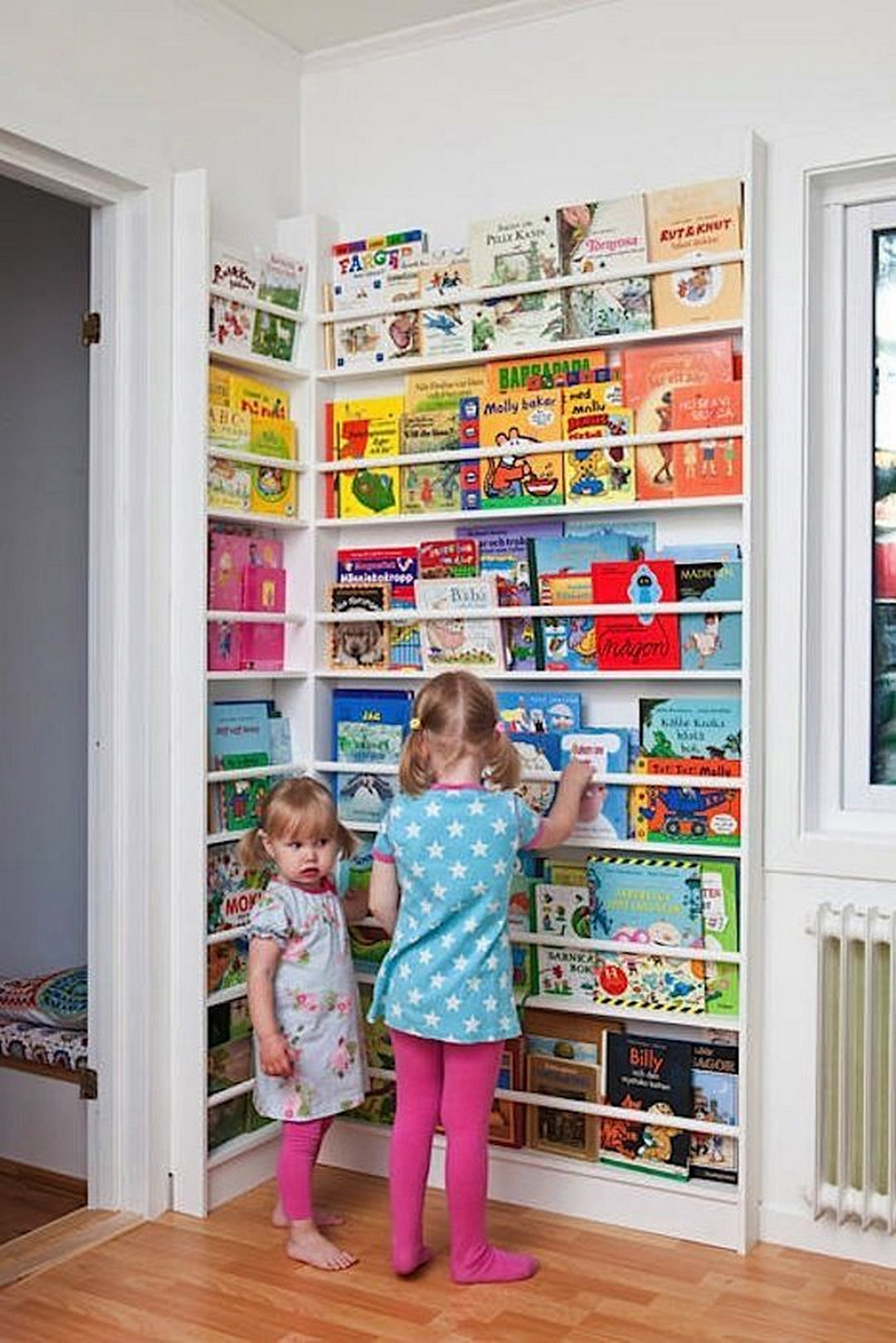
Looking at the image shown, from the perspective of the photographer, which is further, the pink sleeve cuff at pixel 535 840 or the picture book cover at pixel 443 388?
the picture book cover at pixel 443 388

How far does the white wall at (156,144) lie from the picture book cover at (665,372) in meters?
0.98

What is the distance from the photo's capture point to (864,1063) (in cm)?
296

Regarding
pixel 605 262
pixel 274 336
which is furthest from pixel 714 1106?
pixel 274 336

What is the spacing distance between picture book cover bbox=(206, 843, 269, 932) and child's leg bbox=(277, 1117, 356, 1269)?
47 centimetres

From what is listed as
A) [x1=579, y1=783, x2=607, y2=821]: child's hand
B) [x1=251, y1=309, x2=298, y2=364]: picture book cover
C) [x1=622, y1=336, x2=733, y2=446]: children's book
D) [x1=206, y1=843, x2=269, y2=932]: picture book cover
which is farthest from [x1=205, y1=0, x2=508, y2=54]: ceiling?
[x1=206, y1=843, x2=269, y2=932]: picture book cover

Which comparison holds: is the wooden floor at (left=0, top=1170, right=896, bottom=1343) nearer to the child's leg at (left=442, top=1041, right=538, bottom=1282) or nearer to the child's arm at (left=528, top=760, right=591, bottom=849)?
the child's leg at (left=442, top=1041, right=538, bottom=1282)

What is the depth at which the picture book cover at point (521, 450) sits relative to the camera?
3.26 m

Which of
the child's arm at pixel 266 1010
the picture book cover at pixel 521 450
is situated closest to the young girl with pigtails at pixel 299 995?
the child's arm at pixel 266 1010

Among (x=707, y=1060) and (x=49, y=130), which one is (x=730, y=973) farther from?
(x=49, y=130)

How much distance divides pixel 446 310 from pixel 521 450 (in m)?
0.40

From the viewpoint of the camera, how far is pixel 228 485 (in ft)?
11.0

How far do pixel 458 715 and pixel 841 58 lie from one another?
1.50m

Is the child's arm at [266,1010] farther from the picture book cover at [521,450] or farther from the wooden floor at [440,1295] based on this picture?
A: the picture book cover at [521,450]

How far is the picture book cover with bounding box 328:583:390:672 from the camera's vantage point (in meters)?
3.51
